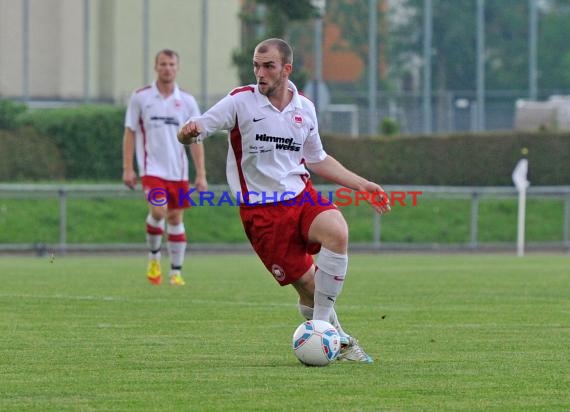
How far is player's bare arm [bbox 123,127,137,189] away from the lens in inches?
628

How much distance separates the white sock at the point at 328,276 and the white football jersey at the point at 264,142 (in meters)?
0.52

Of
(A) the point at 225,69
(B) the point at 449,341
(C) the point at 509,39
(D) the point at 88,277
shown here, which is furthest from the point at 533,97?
(B) the point at 449,341

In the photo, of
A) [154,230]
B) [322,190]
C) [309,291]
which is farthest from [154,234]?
[322,190]

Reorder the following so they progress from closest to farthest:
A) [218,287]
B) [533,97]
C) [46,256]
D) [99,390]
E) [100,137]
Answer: [99,390] → [218,287] → [46,256] → [100,137] → [533,97]

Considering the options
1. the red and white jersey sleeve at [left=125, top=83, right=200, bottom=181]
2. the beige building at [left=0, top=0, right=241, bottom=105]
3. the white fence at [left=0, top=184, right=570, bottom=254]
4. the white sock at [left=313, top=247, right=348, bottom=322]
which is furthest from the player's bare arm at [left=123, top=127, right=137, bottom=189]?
the beige building at [left=0, top=0, right=241, bottom=105]

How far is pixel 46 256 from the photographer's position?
85.6 ft

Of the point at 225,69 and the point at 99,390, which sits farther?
the point at 225,69

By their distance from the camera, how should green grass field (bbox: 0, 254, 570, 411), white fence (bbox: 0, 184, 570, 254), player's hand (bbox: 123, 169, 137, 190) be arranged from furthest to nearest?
white fence (bbox: 0, 184, 570, 254) → player's hand (bbox: 123, 169, 137, 190) → green grass field (bbox: 0, 254, 570, 411)

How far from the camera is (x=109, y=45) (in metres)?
42.6

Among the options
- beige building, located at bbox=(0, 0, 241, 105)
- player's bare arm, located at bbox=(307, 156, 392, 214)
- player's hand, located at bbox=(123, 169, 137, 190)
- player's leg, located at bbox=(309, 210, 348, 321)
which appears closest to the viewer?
player's bare arm, located at bbox=(307, 156, 392, 214)

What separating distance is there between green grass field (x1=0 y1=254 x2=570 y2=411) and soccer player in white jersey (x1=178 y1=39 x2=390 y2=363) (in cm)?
53

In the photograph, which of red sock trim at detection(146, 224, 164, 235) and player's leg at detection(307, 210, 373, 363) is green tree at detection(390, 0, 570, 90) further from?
player's leg at detection(307, 210, 373, 363)

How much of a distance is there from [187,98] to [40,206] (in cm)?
1266

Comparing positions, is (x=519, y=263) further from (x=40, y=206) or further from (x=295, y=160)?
(x=295, y=160)
